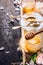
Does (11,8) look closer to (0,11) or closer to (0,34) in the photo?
(0,11)

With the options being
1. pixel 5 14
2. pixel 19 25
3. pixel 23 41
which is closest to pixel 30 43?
pixel 23 41

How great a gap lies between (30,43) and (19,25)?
0.16m

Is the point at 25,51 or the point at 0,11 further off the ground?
the point at 0,11

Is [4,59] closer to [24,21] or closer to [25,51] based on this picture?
[25,51]

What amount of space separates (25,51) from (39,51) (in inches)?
4.2

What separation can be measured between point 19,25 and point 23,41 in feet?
0.41

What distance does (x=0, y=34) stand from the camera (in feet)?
4.56

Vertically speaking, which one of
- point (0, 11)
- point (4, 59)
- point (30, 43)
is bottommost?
point (4, 59)

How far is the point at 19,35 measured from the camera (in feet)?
4.52

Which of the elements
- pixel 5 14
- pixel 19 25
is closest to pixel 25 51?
pixel 19 25

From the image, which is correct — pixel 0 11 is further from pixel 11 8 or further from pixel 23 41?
pixel 23 41

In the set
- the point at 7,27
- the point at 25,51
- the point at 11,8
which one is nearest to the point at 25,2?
the point at 11,8

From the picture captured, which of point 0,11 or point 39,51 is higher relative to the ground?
point 0,11

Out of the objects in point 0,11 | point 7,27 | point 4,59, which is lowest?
point 4,59
